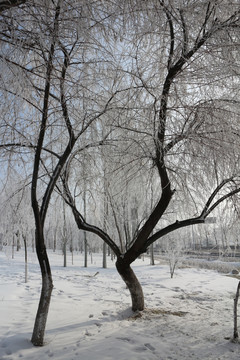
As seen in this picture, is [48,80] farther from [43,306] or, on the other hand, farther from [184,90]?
[43,306]

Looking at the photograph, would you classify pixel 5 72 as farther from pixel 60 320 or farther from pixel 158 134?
pixel 60 320

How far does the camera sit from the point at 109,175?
4527 millimetres

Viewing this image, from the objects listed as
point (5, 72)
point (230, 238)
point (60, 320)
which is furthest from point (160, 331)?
point (5, 72)

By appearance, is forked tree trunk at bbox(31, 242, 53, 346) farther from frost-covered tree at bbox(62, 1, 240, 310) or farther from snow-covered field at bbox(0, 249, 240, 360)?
frost-covered tree at bbox(62, 1, 240, 310)

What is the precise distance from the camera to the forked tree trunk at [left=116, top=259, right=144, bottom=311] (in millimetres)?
5098

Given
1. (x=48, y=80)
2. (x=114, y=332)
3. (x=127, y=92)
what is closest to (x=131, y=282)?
(x=114, y=332)

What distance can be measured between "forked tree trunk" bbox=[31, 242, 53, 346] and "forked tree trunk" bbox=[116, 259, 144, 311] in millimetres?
1789

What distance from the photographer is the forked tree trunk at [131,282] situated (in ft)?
16.7

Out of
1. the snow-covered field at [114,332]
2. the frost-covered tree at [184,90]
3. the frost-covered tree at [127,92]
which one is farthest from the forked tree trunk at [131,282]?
the frost-covered tree at [184,90]

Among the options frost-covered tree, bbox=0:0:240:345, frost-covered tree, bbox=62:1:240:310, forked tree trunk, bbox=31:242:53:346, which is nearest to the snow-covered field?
forked tree trunk, bbox=31:242:53:346

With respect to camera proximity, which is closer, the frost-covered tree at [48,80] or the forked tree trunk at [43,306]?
the frost-covered tree at [48,80]

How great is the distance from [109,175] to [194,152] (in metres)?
1.67

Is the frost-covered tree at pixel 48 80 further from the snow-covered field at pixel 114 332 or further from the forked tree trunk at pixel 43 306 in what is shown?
the snow-covered field at pixel 114 332

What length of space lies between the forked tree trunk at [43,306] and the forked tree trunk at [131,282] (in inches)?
70.5
